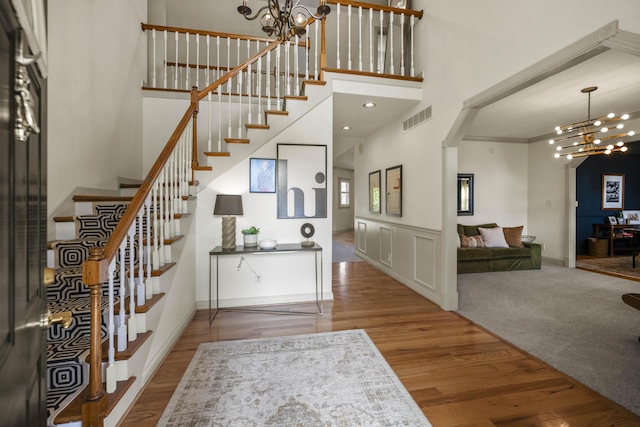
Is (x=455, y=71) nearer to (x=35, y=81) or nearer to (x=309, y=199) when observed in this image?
(x=309, y=199)

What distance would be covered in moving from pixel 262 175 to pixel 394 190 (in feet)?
7.68

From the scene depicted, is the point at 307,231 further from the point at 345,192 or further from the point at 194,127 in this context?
the point at 345,192

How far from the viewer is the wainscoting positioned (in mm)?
3566

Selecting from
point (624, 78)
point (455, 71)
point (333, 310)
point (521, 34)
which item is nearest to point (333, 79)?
point (455, 71)

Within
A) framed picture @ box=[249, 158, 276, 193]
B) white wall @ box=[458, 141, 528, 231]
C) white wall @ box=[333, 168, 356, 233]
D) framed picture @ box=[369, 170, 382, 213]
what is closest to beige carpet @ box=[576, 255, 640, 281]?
white wall @ box=[458, 141, 528, 231]

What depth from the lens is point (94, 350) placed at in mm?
1482

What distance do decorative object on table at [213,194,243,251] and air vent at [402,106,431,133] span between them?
8.89ft

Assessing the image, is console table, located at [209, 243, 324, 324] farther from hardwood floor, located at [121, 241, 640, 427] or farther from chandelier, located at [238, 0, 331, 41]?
chandelier, located at [238, 0, 331, 41]

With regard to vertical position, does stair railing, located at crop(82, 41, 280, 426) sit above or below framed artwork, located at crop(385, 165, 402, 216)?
below

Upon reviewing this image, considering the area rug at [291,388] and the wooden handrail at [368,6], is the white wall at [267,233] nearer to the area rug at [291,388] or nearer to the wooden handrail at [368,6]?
the area rug at [291,388]

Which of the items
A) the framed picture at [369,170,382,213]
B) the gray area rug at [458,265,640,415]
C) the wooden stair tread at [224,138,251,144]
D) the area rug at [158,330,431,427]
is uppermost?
the wooden stair tread at [224,138,251,144]

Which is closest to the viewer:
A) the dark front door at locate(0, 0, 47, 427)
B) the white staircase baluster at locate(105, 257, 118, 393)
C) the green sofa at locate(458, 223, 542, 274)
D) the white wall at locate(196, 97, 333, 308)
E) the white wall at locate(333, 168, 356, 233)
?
the dark front door at locate(0, 0, 47, 427)

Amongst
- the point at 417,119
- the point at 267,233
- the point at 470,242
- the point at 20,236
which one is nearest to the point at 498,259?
the point at 470,242

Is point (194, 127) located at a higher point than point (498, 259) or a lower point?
higher
